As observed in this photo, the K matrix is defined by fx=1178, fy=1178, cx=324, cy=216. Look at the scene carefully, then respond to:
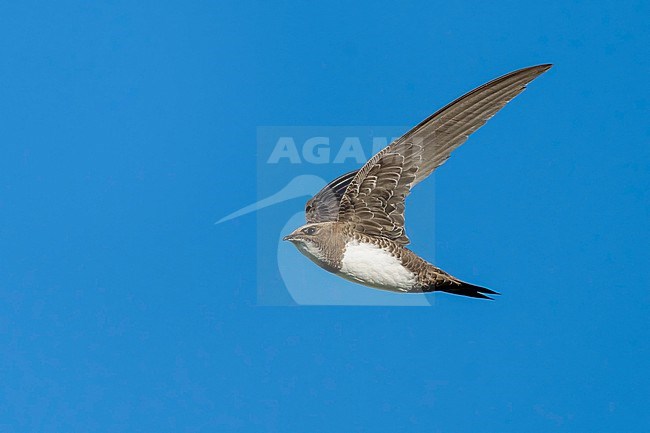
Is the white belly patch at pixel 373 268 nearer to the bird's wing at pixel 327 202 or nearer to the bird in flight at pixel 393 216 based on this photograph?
the bird in flight at pixel 393 216

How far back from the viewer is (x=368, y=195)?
6.82 m

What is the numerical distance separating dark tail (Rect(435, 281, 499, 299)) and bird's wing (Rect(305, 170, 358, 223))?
95cm

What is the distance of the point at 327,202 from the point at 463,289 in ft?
4.04

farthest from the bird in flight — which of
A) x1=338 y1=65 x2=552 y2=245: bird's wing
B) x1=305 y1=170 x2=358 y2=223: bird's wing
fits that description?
x1=305 y1=170 x2=358 y2=223: bird's wing

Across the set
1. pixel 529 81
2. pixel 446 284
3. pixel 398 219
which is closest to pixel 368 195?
pixel 398 219

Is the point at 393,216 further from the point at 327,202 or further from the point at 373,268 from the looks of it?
the point at 327,202

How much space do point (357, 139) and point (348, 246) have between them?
3.90ft

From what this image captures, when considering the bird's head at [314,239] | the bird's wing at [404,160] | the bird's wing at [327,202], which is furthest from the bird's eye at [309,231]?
the bird's wing at [327,202]

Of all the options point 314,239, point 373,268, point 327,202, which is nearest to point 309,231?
Result: point 314,239

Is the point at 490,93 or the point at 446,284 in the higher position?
the point at 490,93

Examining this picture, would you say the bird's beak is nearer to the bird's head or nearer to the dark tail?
the bird's head

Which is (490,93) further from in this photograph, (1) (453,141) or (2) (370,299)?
(2) (370,299)

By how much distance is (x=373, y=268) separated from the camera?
678cm

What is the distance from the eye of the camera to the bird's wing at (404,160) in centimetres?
677
